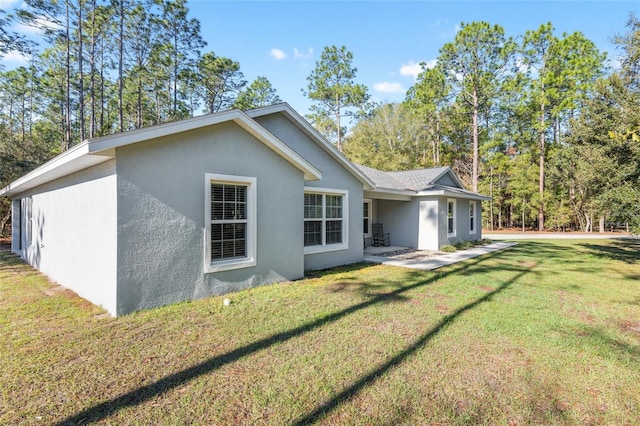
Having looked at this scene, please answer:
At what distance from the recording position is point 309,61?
29.5 meters

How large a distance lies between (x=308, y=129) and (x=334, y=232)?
3.23 m

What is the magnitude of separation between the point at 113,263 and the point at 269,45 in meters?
10.6

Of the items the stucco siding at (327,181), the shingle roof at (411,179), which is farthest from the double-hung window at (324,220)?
the shingle roof at (411,179)

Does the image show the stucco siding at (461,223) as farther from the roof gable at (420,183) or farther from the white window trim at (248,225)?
the white window trim at (248,225)

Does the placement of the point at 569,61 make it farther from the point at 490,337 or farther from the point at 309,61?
the point at 490,337

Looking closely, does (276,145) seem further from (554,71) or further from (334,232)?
(554,71)

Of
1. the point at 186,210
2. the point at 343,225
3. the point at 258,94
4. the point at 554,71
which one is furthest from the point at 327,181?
the point at 554,71

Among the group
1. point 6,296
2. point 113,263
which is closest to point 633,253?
point 113,263

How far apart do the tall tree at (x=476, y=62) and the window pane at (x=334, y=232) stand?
59.4 ft

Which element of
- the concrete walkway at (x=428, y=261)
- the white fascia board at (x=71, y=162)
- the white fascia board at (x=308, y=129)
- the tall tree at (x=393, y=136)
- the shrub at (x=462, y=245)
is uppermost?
the tall tree at (x=393, y=136)

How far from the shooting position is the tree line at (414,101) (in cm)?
1110

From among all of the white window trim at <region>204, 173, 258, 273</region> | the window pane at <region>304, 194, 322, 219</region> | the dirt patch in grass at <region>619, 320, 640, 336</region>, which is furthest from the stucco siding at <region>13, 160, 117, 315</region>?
the dirt patch in grass at <region>619, 320, 640, 336</region>

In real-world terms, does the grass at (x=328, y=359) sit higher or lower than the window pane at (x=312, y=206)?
lower

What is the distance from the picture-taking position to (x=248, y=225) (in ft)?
21.3
